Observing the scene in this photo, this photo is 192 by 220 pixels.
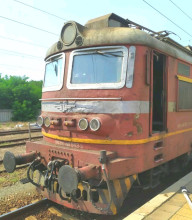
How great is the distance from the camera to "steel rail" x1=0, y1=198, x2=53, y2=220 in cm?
414

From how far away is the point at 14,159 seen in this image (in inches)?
173

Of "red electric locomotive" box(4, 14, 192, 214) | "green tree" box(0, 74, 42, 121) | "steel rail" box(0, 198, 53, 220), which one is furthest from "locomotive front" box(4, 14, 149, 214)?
"green tree" box(0, 74, 42, 121)

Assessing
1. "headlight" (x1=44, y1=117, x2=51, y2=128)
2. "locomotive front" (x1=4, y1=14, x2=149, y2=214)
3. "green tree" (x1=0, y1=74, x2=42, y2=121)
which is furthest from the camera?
"green tree" (x1=0, y1=74, x2=42, y2=121)

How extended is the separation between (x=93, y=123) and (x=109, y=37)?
1415 mm

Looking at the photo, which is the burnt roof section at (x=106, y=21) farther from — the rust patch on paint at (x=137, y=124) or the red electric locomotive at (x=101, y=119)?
the rust patch on paint at (x=137, y=124)

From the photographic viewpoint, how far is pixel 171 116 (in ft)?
16.1

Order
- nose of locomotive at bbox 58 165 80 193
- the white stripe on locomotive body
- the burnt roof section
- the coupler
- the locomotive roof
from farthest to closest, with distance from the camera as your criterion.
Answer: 1. the burnt roof section
2. the coupler
3. the locomotive roof
4. the white stripe on locomotive body
5. nose of locomotive at bbox 58 165 80 193

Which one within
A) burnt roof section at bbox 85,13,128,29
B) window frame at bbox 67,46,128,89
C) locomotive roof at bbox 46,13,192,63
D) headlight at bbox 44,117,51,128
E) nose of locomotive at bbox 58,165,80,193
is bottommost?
nose of locomotive at bbox 58,165,80,193

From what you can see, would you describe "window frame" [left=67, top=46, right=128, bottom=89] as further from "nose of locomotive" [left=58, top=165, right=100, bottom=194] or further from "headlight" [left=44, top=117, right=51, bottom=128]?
"nose of locomotive" [left=58, top=165, right=100, bottom=194]

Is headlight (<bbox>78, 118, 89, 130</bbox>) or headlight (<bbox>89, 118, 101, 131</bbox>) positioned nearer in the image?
headlight (<bbox>89, 118, 101, 131</bbox>)

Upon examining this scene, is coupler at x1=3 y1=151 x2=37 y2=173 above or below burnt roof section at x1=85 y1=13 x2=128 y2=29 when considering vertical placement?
below

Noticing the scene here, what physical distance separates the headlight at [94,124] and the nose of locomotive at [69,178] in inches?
28.1

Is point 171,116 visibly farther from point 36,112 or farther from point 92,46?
point 36,112

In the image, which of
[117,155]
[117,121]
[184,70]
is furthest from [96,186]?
[184,70]
